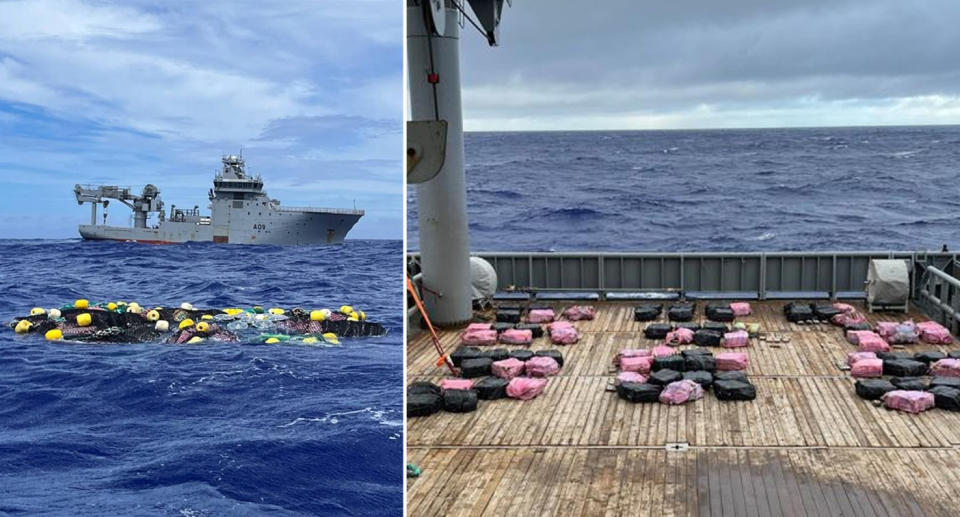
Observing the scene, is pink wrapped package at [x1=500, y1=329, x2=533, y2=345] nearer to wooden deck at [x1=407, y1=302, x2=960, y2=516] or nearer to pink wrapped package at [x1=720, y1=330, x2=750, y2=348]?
wooden deck at [x1=407, y1=302, x2=960, y2=516]

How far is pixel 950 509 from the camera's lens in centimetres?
1018

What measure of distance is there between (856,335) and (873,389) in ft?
14.8

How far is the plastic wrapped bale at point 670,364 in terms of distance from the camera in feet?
A: 54.9

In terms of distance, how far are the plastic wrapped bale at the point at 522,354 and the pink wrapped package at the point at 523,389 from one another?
6.32 ft

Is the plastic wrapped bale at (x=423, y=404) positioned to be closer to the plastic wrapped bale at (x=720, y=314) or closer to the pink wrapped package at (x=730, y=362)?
the pink wrapped package at (x=730, y=362)

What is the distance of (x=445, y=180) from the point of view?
68.8 feet

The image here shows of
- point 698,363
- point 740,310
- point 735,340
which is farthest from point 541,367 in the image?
point 740,310

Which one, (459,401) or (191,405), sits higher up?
(459,401)

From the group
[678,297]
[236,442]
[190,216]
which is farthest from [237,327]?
[678,297]

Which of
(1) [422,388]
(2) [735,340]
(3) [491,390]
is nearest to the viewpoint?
(1) [422,388]

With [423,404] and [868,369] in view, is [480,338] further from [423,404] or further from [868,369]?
[868,369]

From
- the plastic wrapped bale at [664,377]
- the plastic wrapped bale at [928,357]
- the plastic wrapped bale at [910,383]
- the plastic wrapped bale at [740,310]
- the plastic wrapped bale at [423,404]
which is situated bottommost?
the plastic wrapped bale at [423,404]

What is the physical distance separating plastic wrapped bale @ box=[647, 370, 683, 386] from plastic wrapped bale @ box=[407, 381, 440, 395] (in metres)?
4.17

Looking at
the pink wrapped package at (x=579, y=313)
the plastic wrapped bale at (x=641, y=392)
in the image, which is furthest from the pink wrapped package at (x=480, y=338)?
the plastic wrapped bale at (x=641, y=392)
